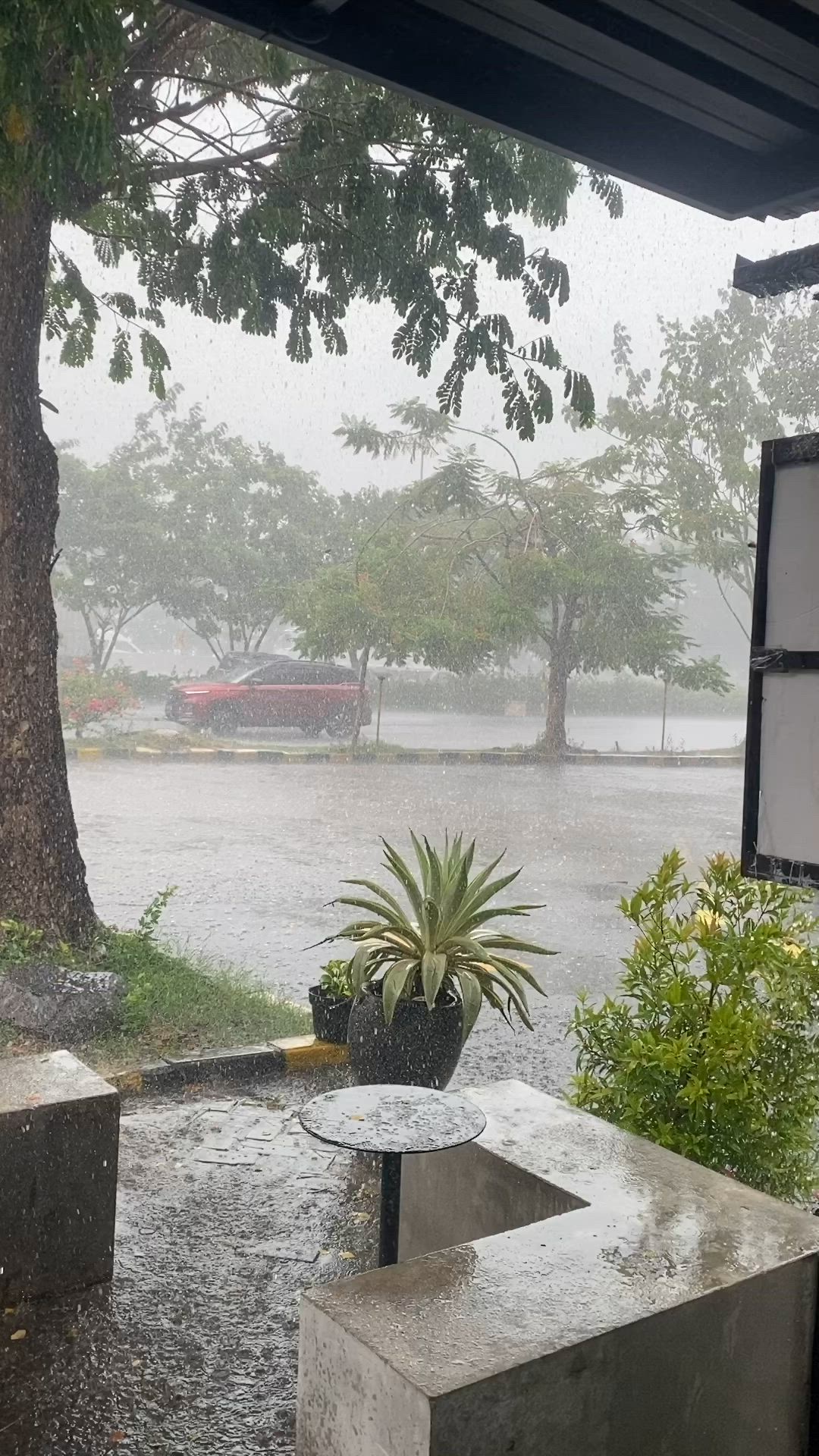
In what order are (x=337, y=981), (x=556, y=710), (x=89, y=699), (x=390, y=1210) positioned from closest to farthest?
(x=390, y=1210) → (x=337, y=981) → (x=89, y=699) → (x=556, y=710)

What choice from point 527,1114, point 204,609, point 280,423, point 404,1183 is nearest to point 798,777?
point 527,1114

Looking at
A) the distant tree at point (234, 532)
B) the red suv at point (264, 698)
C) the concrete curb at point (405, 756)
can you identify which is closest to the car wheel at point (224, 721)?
the red suv at point (264, 698)

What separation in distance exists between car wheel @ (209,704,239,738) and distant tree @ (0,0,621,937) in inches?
294

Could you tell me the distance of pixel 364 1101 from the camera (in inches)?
84.9

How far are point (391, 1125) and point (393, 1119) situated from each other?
0.03 metres

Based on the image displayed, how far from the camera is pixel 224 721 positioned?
13.7 metres

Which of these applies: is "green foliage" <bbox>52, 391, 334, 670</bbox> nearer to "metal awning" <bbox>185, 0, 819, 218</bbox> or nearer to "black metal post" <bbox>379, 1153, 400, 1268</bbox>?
"black metal post" <bbox>379, 1153, 400, 1268</bbox>

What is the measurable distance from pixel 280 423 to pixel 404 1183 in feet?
46.6

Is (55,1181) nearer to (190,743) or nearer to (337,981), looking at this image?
(337,981)

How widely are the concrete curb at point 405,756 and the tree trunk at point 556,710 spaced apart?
172 mm

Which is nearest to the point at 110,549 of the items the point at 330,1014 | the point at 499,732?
the point at 499,732

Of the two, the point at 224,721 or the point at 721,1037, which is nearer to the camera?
the point at 721,1037

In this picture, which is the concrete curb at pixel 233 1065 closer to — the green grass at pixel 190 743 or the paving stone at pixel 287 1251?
the paving stone at pixel 287 1251

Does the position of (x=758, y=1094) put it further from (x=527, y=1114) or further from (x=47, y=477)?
(x=47, y=477)
